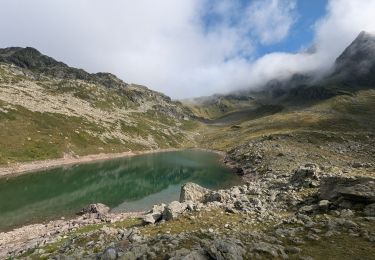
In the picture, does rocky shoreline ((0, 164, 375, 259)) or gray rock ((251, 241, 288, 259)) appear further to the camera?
rocky shoreline ((0, 164, 375, 259))

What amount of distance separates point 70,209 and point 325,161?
64.1 m

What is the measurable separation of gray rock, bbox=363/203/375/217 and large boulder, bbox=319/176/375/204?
1051 millimetres

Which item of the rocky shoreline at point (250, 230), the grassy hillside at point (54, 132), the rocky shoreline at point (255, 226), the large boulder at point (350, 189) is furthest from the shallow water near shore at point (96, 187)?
the large boulder at point (350, 189)

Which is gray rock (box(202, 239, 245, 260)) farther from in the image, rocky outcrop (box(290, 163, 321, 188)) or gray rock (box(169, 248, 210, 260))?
rocky outcrop (box(290, 163, 321, 188))

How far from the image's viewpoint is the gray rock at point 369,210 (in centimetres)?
2677

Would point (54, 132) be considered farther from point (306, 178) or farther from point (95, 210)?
point (306, 178)

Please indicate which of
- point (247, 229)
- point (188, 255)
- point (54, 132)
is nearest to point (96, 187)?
point (54, 132)

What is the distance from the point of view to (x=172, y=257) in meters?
20.3

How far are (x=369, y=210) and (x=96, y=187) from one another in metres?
66.2

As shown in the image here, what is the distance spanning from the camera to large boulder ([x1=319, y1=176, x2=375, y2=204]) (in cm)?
2908

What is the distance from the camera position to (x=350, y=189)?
30.5 m

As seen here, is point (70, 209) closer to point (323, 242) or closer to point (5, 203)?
point (5, 203)

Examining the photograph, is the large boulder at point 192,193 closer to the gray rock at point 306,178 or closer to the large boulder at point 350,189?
the gray rock at point 306,178

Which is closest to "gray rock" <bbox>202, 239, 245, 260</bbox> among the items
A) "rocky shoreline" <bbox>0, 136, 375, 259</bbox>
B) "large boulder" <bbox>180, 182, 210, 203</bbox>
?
"rocky shoreline" <bbox>0, 136, 375, 259</bbox>
